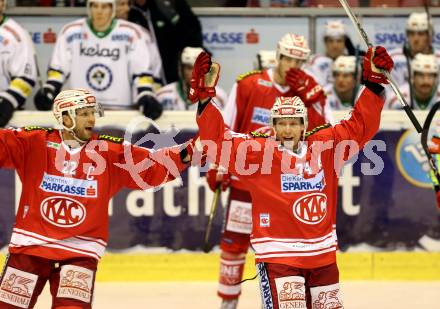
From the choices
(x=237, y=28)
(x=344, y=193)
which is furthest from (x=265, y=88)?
(x=237, y=28)

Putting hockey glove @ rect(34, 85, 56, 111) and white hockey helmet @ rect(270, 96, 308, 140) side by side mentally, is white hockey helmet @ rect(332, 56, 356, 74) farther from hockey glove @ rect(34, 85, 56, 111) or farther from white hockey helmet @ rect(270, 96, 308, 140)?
white hockey helmet @ rect(270, 96, 308, 140)

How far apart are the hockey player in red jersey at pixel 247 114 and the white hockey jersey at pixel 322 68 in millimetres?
1729

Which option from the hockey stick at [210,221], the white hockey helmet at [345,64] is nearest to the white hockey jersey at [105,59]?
the hockey stick at [210,221]

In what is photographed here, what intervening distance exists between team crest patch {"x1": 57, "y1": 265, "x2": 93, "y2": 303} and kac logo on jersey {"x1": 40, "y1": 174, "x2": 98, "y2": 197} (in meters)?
0.37

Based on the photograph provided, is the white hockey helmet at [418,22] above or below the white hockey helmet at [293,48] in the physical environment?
below

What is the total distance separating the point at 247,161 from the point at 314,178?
35 cm

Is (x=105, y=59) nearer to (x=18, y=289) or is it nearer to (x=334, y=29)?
(x=334, y=29)

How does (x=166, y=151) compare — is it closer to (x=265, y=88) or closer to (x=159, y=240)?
(x=265, y=88)

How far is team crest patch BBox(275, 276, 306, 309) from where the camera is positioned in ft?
22.7

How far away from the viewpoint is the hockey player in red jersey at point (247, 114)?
8.50 metres

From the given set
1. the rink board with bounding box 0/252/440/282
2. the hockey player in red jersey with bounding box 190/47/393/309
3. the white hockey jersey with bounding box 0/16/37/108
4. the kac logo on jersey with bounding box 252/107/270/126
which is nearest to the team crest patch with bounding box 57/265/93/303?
the hockey player in red jersey with bounding box 190/47/393/309

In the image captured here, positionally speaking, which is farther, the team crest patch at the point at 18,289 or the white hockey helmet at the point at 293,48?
the white hockey helmet at the point at 293,48

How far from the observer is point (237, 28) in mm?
10586

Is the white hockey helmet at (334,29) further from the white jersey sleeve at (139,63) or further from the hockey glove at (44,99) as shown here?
the hockey glove at (44,99)
